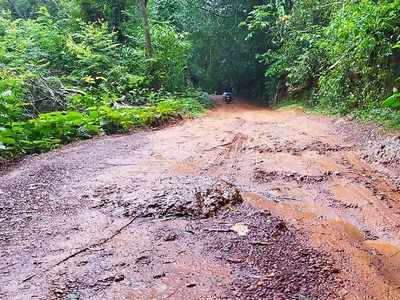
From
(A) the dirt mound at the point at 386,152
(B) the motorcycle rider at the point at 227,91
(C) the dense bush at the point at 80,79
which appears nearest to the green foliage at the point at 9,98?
(C) the dense bush at the point at 80,79

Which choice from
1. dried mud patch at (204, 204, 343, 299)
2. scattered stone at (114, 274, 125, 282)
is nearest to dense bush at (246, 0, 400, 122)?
dried mud patch at (204, 204, 343, 299)

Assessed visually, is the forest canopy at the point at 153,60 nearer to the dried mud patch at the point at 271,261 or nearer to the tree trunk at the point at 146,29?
the tree trunk at the point at 146,29

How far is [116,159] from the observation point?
5492 millimetres

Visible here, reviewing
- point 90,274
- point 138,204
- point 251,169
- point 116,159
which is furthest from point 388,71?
point 90,274

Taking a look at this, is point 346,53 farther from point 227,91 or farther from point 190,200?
point 227,91

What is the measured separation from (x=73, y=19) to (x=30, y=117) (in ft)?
30.6

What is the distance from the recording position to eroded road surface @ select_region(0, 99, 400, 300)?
94.6 inches

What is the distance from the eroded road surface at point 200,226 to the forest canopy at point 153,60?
153cm

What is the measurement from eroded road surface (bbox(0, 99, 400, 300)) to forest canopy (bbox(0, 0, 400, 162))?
153 cm

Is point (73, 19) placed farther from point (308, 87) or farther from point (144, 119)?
point (308, 87)

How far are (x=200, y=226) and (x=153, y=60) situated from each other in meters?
11.2

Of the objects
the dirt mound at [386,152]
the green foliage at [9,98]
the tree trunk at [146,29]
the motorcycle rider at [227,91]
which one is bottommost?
the motorcycle rider at [227,91]

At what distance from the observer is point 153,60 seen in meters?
13.5

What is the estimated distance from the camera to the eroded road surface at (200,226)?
240 cm
